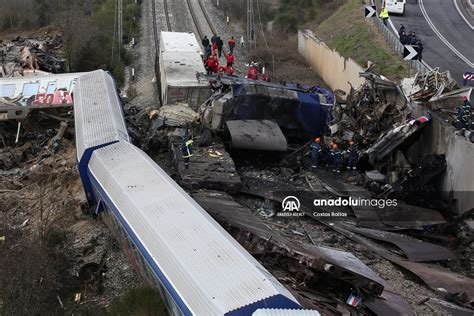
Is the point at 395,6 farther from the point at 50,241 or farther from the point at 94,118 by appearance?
the point at 50,241

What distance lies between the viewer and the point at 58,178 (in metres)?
15.2

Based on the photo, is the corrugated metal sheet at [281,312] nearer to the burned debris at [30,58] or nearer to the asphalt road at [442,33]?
the asphalt road at [442,33]

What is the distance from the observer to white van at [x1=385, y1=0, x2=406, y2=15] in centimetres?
3187

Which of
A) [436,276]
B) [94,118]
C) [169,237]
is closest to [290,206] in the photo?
[436,276]

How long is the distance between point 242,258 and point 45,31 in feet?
101

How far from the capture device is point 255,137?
14711mm

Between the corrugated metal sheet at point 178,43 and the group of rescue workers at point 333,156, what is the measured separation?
315 inches

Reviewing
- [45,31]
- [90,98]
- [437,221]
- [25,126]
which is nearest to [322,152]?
[437,221]

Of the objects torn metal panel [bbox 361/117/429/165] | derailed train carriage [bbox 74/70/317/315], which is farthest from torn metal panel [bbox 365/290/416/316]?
torn metal panel [bbox 361/117/429/165]

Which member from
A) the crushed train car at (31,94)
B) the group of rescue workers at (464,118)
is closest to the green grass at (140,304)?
the group of rescue workers at (464,118)

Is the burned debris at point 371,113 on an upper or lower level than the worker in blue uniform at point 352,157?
upper

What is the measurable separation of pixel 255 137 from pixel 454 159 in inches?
196

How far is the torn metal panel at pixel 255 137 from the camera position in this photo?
14594mm

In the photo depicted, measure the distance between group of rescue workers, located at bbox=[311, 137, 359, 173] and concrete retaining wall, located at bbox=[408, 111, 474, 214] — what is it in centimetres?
197
